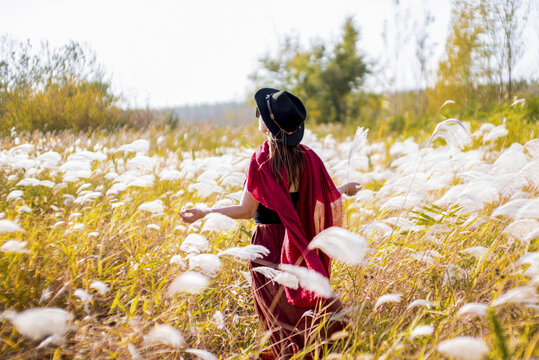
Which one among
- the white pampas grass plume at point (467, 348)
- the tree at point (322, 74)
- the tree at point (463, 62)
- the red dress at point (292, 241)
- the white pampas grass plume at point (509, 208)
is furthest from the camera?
the tree at point (322, 74)

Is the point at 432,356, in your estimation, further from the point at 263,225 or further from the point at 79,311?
the point at 79,311

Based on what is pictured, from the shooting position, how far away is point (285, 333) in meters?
1.68

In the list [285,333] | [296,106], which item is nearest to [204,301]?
[285,333]

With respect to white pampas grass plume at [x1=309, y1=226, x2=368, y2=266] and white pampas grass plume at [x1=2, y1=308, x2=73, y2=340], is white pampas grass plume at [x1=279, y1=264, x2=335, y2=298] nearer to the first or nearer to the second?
white pampas grass plume at [x1=309, y1=226, x2=368, y2=266]

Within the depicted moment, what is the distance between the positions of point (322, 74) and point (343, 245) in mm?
20020

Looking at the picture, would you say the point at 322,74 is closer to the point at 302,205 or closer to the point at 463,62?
the point at 463,62

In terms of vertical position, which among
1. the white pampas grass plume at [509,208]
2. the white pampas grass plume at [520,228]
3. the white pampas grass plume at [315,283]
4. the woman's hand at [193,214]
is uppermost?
the white pampas grass plume at [509,208]

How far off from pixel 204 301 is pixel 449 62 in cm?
912

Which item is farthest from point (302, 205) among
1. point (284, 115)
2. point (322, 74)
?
point (322, 74)

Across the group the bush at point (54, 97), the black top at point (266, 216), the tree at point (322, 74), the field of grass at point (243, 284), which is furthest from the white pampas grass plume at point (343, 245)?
the tree at point (322, 74)

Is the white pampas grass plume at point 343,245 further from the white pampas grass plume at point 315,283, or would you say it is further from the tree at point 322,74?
the tree at point 322,74

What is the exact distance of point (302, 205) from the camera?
6.06 ft

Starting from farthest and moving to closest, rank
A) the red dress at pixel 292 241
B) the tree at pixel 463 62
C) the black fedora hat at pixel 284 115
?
the tree at pixel 463 62
the black fedora hat at pixel 284 115
the red dress at pixel 292 241

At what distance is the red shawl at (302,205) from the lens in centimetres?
167
